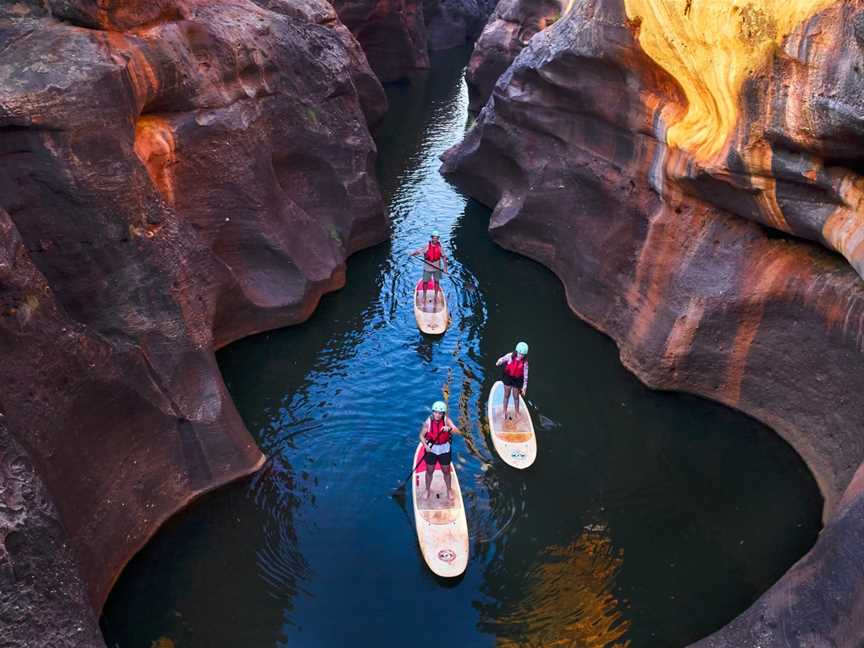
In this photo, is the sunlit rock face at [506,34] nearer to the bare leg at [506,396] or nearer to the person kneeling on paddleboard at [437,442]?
the bare leg at [506,396]

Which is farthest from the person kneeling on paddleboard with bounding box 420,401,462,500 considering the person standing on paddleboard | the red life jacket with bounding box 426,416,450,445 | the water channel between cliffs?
the person standing on paddleboard

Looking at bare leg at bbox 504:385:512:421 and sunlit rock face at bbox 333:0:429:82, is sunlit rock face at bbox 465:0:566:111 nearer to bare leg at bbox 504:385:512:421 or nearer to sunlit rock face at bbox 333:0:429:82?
sunlit rock face at bbox 333:0:429:82

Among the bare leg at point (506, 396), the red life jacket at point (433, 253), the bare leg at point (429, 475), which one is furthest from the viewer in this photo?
the red life jacket at point (433, 253)

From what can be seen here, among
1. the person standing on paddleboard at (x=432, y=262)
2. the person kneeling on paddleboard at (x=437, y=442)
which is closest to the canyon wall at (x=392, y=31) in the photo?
the person standing on paddleboard at (x=432, y=262)

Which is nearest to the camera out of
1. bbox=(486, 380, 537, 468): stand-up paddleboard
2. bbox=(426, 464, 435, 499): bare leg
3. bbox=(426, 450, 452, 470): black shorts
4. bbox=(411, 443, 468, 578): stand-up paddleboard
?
bbox=(411, 443, 468, 578): stand-up paddleboard

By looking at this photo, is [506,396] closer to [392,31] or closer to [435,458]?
[435,458]

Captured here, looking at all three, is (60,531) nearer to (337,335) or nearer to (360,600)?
(360,600)

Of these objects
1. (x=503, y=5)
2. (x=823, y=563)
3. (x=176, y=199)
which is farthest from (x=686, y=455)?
(x=503, y=5)
